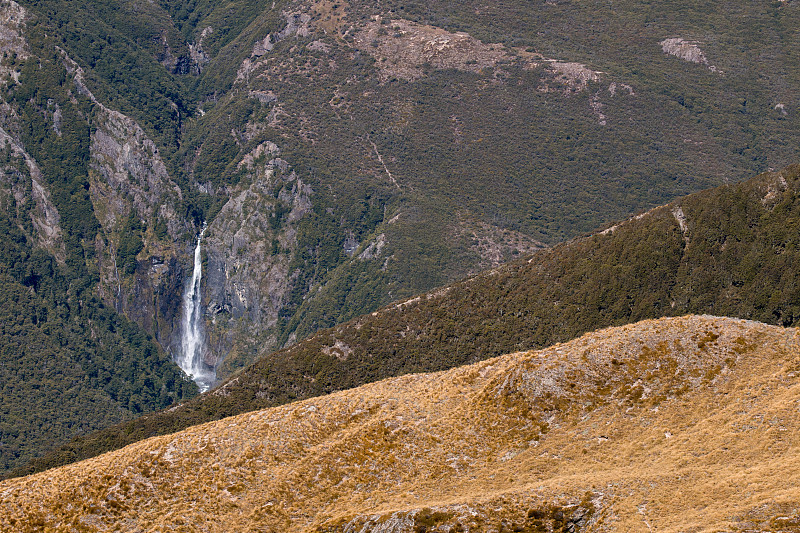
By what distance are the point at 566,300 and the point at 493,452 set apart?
73.7 m

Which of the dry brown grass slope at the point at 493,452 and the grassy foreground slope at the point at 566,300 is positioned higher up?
the dry brown grass slope at the point at 493,452

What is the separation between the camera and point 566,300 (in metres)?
116

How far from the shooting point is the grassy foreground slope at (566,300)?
333 ft

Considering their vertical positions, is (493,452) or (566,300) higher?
(493,452)

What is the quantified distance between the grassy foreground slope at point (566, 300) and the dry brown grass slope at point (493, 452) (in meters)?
50.3

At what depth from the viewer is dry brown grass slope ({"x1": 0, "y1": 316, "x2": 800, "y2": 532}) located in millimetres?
37938

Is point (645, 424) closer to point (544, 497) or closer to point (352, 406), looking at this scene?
point (544, 497)

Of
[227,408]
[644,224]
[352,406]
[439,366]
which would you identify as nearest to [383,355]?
[439,366]

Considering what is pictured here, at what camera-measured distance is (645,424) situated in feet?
144

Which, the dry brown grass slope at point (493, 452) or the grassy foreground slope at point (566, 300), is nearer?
the dry brown grass slope at point (493, 452)

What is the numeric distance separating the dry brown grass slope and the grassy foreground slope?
50.3m

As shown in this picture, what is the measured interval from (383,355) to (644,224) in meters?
42.8

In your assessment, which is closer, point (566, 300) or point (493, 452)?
point (493, 452)

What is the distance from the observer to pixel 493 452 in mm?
45250
